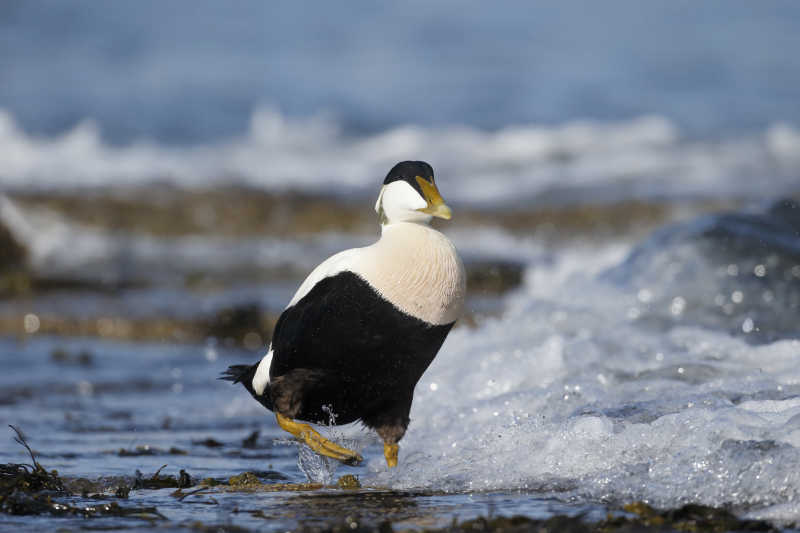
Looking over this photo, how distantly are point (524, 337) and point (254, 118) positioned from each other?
1999 cm

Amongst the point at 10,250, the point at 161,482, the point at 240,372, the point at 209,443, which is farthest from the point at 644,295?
the point at 10,250

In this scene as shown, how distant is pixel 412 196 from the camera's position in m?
4.20

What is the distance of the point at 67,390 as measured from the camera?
7.75 meters

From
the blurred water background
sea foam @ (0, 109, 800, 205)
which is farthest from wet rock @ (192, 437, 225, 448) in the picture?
sea foam @ (0, 109, 800, 205)

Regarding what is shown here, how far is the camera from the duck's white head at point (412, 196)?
4.16 meters

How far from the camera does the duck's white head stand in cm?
416

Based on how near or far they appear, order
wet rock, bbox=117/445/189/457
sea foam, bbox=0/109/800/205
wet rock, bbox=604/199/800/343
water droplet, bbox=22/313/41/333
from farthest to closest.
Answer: sea foam, bbox=0/109/800/205
water droplet, bbox=22/313/41/333
wet rock, bbox=604/199/800/343
wet rock, bbox=117/445/189/457

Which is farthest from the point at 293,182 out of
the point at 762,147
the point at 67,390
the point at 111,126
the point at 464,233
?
the point at 67,390

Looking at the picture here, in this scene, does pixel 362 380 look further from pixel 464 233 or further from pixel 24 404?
pixel 464 233

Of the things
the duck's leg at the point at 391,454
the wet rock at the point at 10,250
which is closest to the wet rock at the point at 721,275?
the duck's leg at the point at 391,454

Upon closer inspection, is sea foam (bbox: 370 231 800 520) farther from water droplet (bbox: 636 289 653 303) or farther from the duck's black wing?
the duck's black wing

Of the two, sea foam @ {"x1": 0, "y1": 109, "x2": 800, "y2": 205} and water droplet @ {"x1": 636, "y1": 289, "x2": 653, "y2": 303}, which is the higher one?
sea foam @ {"x1": 0, "y1": 109, "x2": 800, "y2": 205}

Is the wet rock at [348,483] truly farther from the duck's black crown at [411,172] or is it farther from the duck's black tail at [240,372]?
the duck's black crown at [411,172]

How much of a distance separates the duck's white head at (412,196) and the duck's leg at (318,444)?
876mm
